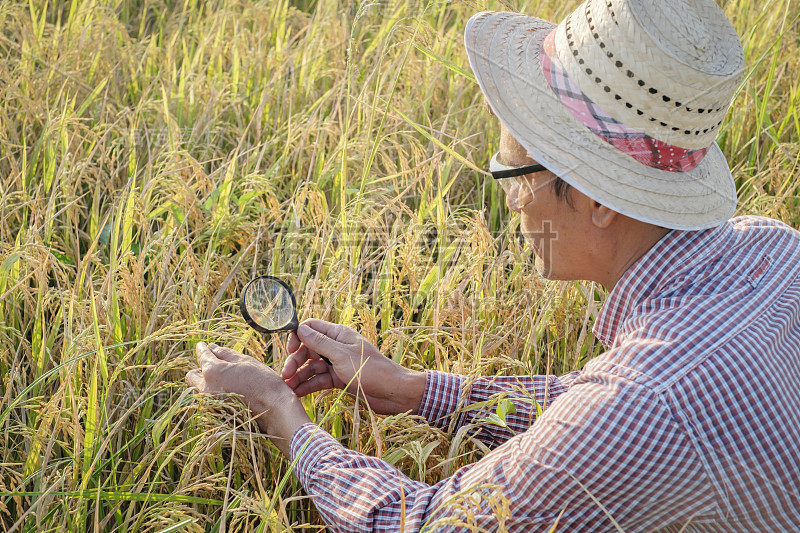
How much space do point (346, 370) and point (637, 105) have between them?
2.85 ft

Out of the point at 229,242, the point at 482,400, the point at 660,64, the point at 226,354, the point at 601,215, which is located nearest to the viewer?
the point at 660,64

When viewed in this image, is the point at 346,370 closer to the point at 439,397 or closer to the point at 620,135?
the point at 439,397

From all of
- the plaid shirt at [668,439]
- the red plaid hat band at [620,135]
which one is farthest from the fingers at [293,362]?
the red plaid hat band at [620,135]

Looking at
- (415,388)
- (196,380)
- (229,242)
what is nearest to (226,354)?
(196,380)

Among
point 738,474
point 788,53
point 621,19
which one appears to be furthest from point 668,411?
point 788,53

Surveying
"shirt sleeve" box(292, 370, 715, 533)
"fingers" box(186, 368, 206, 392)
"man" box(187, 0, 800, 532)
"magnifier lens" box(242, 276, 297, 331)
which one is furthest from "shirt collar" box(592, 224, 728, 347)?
"fingers" box(186, 368, 206, 392)

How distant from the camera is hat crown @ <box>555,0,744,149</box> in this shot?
4.92 feet

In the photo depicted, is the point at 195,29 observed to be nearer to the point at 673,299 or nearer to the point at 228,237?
the point at 228,237

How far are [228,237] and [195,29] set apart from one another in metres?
1.70

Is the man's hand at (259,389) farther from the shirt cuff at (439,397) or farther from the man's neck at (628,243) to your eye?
the man's neck at (628,243)

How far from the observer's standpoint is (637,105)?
153 centimetres

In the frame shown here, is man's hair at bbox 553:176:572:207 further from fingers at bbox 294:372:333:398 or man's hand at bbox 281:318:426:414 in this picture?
fingers at bbox 294:372:333:398

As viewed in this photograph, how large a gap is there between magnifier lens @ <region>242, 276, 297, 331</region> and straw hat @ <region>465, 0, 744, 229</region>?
688mm

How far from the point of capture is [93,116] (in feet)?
9.80
